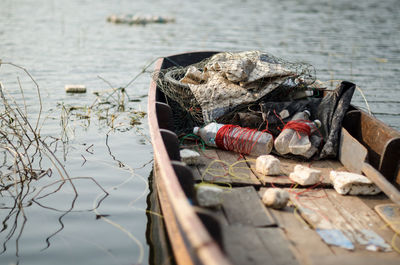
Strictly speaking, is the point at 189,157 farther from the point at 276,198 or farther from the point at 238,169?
the point at 276,198

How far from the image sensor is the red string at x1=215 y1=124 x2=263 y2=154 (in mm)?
4926

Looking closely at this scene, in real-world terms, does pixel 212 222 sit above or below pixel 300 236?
above

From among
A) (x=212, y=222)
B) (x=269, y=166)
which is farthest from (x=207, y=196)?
(x=269, y=166)

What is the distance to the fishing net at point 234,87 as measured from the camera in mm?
5273

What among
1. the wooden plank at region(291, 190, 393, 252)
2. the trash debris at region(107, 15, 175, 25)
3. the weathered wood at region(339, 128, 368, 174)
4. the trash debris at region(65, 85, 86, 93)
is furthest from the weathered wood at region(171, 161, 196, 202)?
the trash debris at region(107, 15, 175, 25)

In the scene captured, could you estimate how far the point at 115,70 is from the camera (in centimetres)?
1212

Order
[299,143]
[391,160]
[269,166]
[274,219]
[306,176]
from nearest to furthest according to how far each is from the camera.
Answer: [274,219] → [306,176] → [391,160] → [269,166] → [299,143]

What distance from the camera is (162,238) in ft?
13.4

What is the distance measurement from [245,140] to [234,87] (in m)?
0.85

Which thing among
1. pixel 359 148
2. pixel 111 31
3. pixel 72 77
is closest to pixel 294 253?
pixel 359 148

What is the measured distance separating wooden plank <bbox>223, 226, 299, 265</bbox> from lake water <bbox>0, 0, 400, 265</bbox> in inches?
42.6

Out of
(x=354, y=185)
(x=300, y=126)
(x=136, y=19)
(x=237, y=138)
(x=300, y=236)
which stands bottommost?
(x=300, y=236)

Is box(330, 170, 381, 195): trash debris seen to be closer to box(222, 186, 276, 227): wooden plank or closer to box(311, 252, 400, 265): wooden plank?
box(222, 186, 276, 227): wooden plank

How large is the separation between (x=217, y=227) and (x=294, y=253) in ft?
2.30
